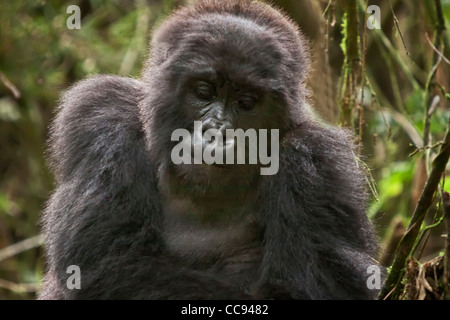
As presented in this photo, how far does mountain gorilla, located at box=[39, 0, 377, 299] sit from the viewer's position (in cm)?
328

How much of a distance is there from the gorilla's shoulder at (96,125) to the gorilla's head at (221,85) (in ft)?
0.46

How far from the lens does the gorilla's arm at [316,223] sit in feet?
10.6

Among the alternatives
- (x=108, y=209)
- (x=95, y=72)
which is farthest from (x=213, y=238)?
(x=95, y=72)

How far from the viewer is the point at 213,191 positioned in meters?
3.60

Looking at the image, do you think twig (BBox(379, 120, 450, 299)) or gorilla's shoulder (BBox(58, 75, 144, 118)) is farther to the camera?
gorilla's shoulder (BBox(58, 75, 144, 118))

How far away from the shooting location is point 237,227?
369 cm

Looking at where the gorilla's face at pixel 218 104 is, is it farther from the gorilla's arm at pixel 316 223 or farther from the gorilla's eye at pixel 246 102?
the gorilla's arm at pixel 316 223

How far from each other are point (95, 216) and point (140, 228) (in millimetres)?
225

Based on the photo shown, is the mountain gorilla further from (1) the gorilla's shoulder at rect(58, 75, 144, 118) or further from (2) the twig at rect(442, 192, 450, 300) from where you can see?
(2) the twig at rect(442, 192, 450, 300)

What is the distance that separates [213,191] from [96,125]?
2.52ft

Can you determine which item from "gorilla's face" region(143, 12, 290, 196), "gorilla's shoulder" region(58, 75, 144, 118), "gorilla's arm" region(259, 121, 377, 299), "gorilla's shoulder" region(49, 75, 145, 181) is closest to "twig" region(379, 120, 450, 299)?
"gorilla's arm" region(259, 121, 377, 299)

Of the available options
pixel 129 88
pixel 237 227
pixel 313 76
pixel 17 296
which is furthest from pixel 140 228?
pixel 17 296

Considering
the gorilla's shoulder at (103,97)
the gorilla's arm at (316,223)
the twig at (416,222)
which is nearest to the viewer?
the twig at (416,222)

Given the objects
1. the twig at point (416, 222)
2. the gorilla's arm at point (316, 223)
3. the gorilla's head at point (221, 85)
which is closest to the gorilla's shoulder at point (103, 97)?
the gorilla's head at point (221, 85)
